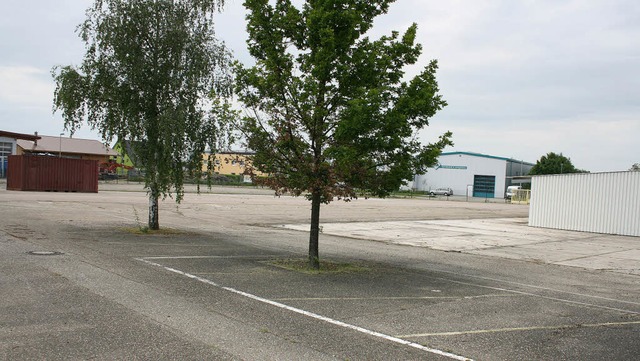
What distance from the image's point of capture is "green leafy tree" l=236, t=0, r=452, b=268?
10.8m

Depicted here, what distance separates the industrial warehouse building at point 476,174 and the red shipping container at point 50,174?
219ft

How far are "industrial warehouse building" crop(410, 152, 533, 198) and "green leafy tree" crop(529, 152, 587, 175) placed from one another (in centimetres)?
462

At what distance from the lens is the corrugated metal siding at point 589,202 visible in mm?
27328

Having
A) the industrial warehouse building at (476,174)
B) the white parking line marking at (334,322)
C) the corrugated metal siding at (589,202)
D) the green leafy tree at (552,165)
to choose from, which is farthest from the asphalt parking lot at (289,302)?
the green leafy tree at (552,165)

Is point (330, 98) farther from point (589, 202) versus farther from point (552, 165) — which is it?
point (552, 165)

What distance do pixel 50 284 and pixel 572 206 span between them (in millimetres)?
28594

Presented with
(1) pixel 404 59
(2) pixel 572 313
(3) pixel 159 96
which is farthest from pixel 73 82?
(2) pixel 572 313

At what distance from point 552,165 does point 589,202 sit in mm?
88058

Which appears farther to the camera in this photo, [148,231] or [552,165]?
[552,165]

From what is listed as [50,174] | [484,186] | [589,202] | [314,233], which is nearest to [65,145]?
[50,174]

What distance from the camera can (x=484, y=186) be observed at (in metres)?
102

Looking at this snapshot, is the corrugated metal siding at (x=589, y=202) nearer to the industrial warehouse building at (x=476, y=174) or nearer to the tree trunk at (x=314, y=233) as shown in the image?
the tree trunk at (x=314, y=233)

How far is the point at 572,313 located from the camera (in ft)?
28.7

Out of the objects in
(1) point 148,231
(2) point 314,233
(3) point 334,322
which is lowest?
(1) point 148,231
